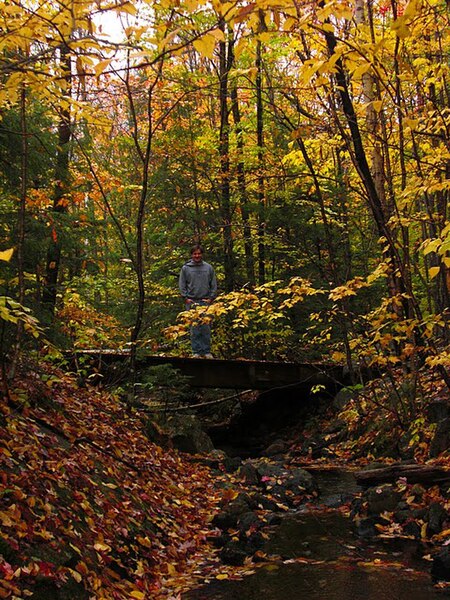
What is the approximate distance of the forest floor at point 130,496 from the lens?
3834mm

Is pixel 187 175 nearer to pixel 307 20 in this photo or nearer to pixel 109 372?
pixel 109 372

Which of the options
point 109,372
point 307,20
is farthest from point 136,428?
point 307,20

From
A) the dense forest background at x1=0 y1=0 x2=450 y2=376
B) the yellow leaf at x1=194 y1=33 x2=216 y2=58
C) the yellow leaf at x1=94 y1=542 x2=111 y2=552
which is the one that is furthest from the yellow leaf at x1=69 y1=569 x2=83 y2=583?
the yellow leaf at x1=194 y1=33 x2=216 y2=58

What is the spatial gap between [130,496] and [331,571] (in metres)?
2.06

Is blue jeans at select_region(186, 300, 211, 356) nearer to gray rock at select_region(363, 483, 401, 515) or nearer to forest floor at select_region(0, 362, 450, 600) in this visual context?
forest floor at select_region(0, 362, 450, 600)

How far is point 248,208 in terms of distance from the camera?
13.9 m

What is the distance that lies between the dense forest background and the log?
1172 millimetres

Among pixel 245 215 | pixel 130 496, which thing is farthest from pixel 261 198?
pixel 130 496

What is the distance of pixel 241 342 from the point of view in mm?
14633

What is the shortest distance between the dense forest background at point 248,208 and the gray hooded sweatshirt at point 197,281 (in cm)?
86

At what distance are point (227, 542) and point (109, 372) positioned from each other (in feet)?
15.3

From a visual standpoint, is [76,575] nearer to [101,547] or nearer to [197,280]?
[101,547]

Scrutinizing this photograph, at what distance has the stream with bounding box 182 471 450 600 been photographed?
4.48 metres

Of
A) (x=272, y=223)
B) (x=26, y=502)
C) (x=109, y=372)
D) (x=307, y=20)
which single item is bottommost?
(x=26, y=502)
